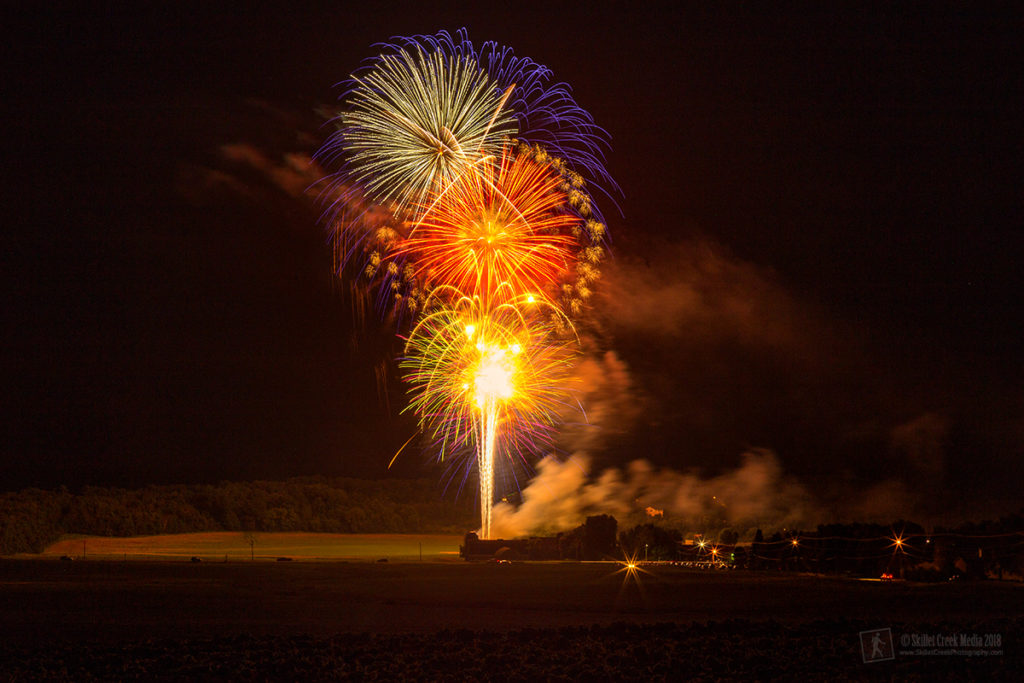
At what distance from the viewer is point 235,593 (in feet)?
97.5

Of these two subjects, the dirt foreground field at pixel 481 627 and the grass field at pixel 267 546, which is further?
the grass field at pixel 267 546

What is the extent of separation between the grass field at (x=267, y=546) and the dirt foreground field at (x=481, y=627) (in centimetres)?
3837

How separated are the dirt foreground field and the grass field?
38.4 meters

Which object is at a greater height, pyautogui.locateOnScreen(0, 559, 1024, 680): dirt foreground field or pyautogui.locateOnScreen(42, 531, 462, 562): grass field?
pyautogui.locateOnScreen(42, 531, 462, 562): grass field

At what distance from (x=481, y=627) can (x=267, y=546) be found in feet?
243

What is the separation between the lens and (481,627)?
1950cm

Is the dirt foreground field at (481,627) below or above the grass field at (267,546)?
below

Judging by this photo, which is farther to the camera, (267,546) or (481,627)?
(267,546)

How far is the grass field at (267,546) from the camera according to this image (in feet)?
242

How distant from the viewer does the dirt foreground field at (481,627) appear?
13547 millimetres

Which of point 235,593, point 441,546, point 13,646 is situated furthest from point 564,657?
point 441,546

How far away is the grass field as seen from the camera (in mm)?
73688

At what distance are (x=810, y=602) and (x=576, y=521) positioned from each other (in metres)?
42.4

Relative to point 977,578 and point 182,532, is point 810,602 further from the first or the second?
point 182,532
